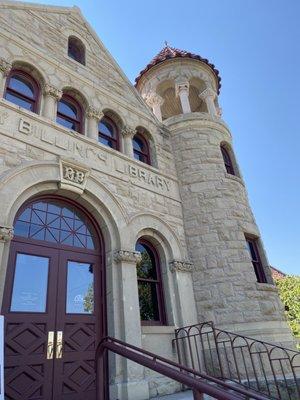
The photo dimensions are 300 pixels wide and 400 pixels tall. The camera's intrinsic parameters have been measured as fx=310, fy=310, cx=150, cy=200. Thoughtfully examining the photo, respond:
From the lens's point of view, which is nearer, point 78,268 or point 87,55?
point 78,268

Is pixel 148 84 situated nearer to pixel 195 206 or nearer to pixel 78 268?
pixel 195 206

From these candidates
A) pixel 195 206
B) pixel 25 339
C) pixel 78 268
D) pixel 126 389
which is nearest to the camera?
pixel 25 339

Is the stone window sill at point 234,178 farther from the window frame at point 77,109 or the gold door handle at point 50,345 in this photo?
the gold door handle at point 50,345

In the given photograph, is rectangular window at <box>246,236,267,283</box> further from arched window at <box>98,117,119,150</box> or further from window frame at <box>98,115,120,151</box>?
arched window at <box>98,117,119,150</box>

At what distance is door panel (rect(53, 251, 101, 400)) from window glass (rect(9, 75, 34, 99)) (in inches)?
157

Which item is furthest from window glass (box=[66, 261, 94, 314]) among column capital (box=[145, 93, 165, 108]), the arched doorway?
column capital (box=[145, 93, 165, 108])

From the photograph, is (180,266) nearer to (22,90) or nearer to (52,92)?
(52,92)

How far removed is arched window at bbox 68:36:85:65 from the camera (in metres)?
9.65

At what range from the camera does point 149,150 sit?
955 centimetres

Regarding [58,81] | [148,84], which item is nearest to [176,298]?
[58,81]

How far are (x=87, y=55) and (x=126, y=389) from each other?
29.6ft

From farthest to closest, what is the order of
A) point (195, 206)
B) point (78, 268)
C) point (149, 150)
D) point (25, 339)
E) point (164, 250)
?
point (149, 150) → point (195, 206) → point (164, 250) → point (78, 268) → point (25, 339)

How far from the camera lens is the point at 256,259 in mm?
8703

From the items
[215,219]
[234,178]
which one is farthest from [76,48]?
[215,219]
